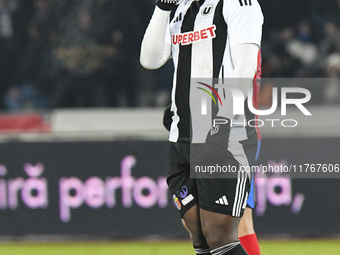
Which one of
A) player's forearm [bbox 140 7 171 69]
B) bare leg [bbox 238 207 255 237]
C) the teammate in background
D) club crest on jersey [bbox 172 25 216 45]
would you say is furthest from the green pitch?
club crest on jersey [bbox 172 25 216 45]

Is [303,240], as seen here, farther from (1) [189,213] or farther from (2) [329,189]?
(1) [189,213]

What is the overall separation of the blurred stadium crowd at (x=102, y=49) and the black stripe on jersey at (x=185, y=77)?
433 centimetres

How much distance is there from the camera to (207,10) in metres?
2.92

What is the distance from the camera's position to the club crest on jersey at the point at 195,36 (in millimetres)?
2883

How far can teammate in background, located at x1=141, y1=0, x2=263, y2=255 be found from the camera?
109 inches

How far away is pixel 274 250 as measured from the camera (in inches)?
205

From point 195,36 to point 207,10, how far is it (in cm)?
14

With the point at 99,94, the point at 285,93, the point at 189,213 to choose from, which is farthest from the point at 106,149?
the point at 189,213


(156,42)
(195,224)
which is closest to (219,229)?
(195,224)

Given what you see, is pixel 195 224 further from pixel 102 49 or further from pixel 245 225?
pixel 102 49

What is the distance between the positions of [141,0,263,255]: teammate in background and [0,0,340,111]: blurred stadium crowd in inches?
170

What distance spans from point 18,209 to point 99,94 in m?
2.16

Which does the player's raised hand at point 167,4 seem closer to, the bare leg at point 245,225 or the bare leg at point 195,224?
the bare leg at point 195,224

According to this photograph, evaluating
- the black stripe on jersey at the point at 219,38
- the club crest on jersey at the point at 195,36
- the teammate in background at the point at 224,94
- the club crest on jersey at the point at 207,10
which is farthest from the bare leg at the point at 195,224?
the club crest on jersey at the point at 207,10
